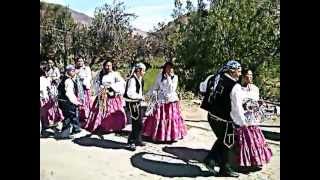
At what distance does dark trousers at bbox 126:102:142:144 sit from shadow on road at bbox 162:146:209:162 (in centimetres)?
17

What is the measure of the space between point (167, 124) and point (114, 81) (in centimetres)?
38

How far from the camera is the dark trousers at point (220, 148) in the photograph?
2951 mm

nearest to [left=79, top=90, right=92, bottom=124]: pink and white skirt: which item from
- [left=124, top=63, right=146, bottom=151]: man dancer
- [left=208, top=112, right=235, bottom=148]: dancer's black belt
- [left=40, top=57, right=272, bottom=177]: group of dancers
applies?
[left=40, top=57, right=272, bottom=177]: group of dancers

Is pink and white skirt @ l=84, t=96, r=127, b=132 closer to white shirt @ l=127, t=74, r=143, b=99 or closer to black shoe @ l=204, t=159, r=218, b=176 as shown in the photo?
white shirt @ l=127, t=74, r=143, b=99

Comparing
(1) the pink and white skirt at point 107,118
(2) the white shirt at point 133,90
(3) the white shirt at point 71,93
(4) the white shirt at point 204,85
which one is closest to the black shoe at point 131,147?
(1) the pink and white skirt at point 107,118

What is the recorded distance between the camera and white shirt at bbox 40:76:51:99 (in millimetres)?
3201

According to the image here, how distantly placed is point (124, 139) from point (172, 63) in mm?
509

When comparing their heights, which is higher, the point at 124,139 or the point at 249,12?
the point at 249,12
